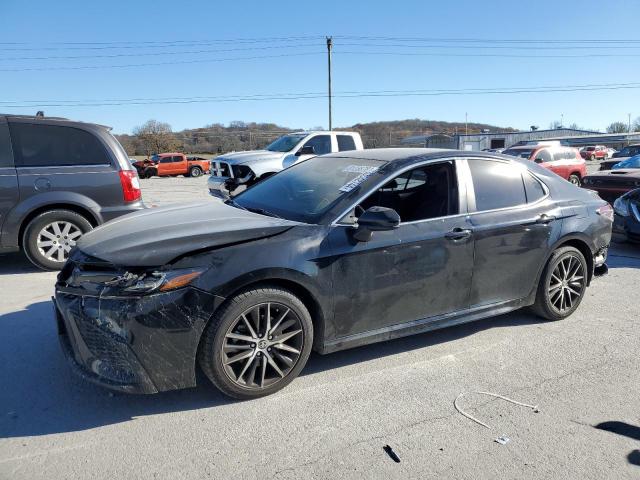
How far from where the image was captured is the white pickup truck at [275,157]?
36.7ft

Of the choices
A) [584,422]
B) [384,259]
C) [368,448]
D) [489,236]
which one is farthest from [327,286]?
[584,422]

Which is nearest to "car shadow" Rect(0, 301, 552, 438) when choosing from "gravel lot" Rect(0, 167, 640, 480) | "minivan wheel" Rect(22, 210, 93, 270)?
"gravel lot" Rect(0, 167, 640, 480)

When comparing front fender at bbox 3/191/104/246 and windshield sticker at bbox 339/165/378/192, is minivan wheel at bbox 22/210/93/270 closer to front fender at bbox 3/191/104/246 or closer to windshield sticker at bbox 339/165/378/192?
front fender at bbox 3/191/104/246

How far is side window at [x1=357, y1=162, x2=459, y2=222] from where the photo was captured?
156 inches

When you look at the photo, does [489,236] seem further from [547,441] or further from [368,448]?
[368,448]

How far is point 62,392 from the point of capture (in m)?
3.28

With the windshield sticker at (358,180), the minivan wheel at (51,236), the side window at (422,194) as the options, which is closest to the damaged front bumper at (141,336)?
the windshield sticker at (358,180)

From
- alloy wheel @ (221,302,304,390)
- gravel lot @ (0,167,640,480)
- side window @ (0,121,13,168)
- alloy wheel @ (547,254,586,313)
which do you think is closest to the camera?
gravel lot @ (0,167,640,480)

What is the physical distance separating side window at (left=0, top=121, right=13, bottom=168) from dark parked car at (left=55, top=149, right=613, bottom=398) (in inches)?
124

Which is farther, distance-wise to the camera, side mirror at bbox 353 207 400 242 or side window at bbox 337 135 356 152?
side window at bbox 337 135 356 152

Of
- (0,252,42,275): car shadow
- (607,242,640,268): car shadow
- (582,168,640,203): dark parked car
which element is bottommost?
(607,242,640,268): car shadow

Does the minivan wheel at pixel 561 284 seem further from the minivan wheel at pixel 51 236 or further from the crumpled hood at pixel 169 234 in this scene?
the minivan wheel at pixel 51 236

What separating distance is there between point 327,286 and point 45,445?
1.86m

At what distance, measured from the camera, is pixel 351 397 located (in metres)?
3.27
